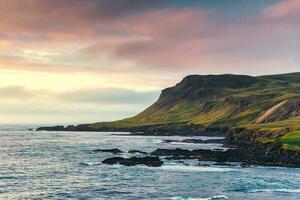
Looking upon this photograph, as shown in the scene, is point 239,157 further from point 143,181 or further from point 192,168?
point 143,181

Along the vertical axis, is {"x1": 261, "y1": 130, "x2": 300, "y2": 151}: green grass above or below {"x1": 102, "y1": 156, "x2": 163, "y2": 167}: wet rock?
above

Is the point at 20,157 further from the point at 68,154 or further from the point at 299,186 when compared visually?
the point at 299,186

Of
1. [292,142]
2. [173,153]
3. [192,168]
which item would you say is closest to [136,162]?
[192,168]

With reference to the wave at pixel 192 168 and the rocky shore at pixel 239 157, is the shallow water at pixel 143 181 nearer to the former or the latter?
the wave at pixel 192 168

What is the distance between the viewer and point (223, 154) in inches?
4555

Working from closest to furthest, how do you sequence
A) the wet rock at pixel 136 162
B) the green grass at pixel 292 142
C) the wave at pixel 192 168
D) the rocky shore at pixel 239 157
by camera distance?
the wave at pixel 192 168 < the rocky shore at pixel 239 157 < the wet rock at pixel 136 162 < the green grass at pixel 292 142

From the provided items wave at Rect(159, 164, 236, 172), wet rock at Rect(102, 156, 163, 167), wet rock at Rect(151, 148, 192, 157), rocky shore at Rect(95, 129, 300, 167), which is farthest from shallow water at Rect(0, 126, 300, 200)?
wet rock at Rect(151, 148, 192, 157)

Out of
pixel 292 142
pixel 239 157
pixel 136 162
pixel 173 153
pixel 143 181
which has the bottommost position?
pixel 143 181

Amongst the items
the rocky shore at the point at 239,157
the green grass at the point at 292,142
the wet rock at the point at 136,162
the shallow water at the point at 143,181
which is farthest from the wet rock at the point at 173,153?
the green grass at the point at 292,142

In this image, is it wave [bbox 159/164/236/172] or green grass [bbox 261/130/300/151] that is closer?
wave [bbox 159/164/236/172]

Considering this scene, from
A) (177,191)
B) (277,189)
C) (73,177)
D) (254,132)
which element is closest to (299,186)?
(277,189)

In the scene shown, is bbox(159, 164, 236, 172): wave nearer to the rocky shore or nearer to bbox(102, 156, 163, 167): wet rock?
bbox(102, 156, 163, 167): wet rock

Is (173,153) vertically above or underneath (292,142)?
underneath

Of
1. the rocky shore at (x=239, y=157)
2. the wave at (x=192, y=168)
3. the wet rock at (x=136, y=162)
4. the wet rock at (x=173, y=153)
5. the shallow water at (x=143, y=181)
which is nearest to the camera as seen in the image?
the shallow water at (x=143, y=181)
